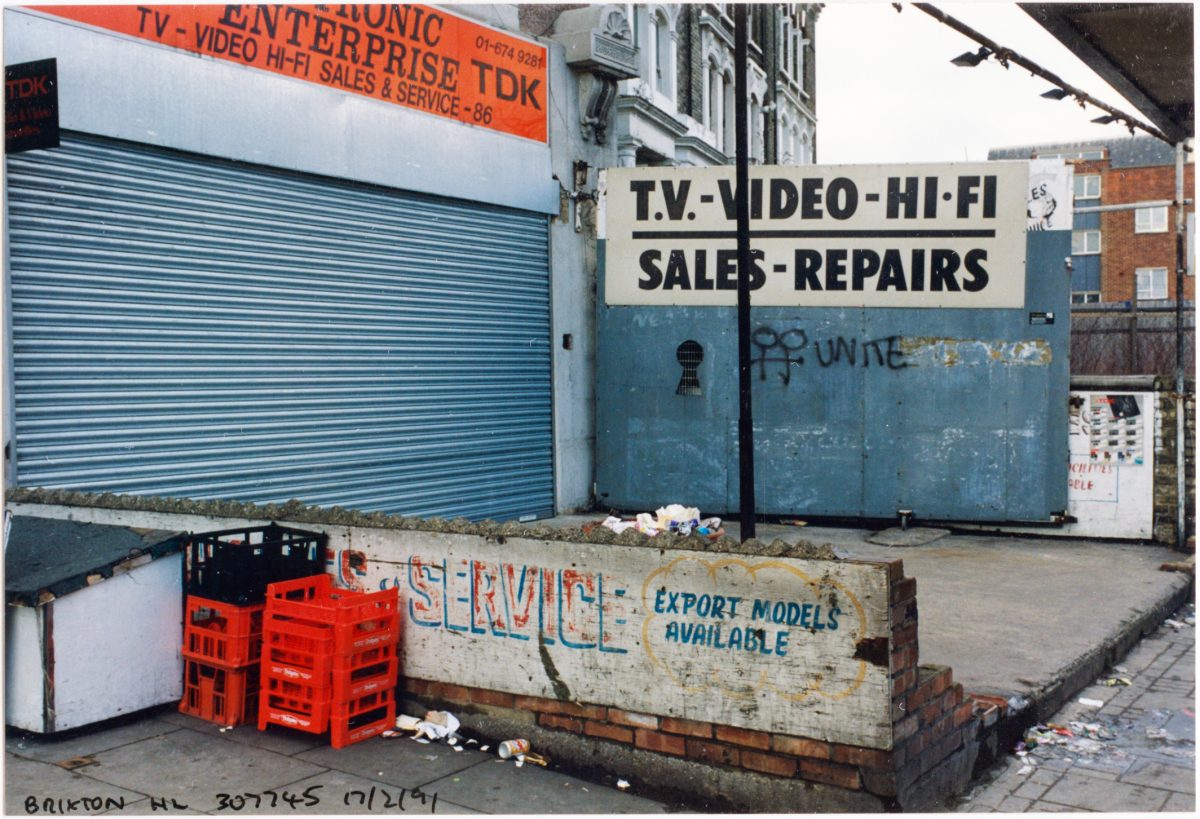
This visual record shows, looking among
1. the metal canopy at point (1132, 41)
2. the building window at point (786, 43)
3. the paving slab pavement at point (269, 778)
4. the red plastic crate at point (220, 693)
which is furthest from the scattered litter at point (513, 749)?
the building window at point (786, 43)

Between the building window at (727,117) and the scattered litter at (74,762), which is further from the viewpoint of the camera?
the building window at (727,117)

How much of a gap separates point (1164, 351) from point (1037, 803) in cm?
2144

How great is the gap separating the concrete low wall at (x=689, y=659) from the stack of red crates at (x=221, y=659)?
75 centimetres

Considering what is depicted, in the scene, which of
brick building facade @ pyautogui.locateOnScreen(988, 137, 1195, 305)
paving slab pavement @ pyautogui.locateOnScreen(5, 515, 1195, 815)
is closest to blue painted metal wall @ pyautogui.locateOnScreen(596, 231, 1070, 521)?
paving slab pavement @ pyautogui.locateOnScreen(5, 515, 1195, 815)

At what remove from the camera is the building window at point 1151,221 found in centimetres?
3409

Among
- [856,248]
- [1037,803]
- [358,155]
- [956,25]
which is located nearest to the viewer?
[1037,803]

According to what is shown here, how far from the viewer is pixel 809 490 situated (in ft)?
43.8

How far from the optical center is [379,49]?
1115 cm

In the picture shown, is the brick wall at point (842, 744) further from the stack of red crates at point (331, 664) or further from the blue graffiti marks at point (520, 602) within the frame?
the stack of red crates at point (331, 664)

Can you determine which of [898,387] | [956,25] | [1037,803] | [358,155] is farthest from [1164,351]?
[1037,803]

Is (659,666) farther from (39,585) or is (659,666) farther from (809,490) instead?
(809,490)

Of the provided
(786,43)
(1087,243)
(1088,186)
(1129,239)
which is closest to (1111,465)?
(786,43)

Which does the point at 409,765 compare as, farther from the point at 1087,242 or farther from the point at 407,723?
the point at 1087,242

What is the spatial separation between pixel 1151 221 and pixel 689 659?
35562 mm
